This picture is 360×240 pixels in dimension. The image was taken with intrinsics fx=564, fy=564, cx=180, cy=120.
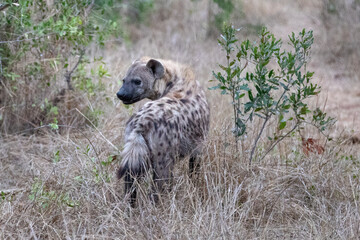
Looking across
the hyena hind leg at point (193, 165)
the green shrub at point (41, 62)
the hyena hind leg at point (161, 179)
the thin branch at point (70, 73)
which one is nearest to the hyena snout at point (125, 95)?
the hyena hind leg at point (193, 165)

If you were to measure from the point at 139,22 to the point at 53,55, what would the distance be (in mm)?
4369

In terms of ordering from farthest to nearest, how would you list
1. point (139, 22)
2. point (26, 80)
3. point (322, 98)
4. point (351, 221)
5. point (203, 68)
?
1. point (139, 22)
2. point (203, 68)
3. point (322, 98)
4. point (26, 80)
5. point (351, 221)

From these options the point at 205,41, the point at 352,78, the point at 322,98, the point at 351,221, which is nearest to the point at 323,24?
the point at 352,78

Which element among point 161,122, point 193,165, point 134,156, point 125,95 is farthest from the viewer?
point 125,95

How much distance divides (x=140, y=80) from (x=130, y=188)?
3.52 feet

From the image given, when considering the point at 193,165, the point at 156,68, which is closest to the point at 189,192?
the point at 193,165

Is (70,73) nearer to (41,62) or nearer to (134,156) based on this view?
(41,62)

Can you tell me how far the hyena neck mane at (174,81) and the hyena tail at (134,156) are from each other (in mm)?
826

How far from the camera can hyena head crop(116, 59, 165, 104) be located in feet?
14.6

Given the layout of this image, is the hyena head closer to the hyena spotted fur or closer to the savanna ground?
the hyena spotted fur

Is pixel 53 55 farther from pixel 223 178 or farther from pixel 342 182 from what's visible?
pixel 342 182

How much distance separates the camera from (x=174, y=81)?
447 centimetres

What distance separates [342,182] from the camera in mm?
4148

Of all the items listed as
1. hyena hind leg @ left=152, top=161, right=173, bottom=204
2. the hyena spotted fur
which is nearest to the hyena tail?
the hyena spotted fur
